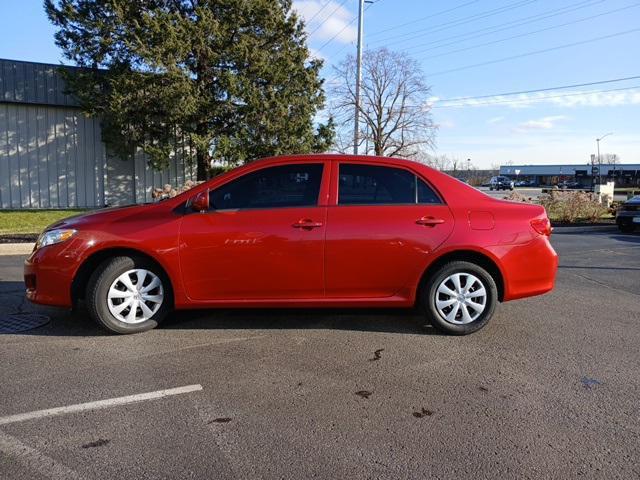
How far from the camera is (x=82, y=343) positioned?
15.6ft

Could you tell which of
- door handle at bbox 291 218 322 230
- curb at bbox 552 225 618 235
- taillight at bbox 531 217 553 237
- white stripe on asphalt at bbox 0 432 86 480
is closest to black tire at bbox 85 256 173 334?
door handle at bbox 291 218 322 230

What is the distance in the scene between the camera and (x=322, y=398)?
3668 millimetres

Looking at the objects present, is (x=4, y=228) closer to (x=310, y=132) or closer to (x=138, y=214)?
(x=138, y=214)

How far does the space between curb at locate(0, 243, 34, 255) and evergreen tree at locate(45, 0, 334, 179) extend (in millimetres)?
9650

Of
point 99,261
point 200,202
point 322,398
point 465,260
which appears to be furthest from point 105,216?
point 465,260

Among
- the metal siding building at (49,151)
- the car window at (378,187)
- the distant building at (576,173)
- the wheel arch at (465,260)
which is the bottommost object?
the wheel arch at (465,260)

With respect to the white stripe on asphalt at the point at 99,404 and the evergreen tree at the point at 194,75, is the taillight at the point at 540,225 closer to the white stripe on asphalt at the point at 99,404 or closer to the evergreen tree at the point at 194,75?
the white stripe on asphalt at the point at 99,404

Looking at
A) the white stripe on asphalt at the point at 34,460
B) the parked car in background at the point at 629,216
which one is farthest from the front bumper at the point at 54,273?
the parked car in background at the point at 629,216

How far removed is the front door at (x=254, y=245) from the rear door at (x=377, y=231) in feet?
0.57

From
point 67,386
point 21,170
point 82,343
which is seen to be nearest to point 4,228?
point 21,170

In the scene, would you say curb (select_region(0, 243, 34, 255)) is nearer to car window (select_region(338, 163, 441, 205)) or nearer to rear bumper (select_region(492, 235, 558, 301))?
car window (select_region(338, 163, 441, 205))

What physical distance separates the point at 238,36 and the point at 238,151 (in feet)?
15.0

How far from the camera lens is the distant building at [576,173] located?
319ft

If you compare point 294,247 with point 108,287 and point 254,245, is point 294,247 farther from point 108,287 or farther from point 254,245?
point 108,287
